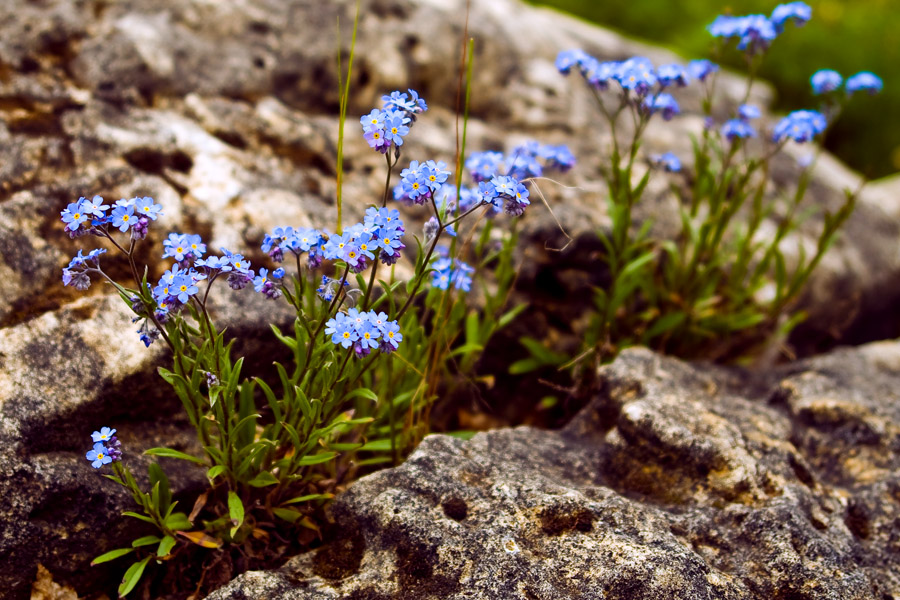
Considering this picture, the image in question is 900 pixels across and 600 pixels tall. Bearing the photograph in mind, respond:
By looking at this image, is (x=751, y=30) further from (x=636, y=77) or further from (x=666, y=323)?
(x=666, y=323)

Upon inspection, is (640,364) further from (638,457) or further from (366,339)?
(366,339)

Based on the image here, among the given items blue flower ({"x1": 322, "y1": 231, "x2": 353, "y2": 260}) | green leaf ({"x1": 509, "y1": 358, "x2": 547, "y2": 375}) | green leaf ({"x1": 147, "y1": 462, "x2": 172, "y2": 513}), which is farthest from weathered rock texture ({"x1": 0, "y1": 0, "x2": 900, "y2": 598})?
blue flower ({"x1": 322, "y1": 231, "x2": 353, "y2": 260})

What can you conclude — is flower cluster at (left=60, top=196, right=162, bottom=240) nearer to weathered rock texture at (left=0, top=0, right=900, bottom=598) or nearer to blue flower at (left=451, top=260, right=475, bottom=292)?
weathered rock texture at (left=0, top=0, right=900, bottom=598)

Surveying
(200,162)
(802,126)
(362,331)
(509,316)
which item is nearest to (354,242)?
(362,331)

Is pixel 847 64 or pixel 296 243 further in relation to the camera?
pixel 847 64

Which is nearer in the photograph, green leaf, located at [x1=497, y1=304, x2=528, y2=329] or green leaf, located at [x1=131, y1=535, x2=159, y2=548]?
green leaf, located at [x1=131, y1=535, x2=159, y2=548]

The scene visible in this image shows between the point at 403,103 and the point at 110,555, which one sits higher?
the point at 403,103

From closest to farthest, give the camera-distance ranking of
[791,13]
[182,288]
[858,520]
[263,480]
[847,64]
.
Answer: [182,288] < [263,480] < [858,520] < [791,13] < [847,64]

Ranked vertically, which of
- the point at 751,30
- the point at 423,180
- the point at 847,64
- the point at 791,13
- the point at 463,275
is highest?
the point at 847,64
